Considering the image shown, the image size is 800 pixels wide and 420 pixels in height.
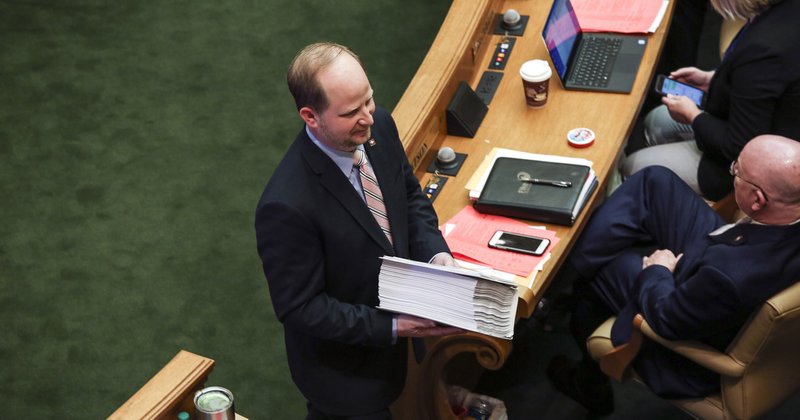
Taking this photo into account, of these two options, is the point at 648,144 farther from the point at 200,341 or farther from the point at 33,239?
the point at 33,239

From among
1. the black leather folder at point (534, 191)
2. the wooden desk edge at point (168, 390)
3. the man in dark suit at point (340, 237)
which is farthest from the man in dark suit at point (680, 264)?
the wooden desk edge at point (168, 390)

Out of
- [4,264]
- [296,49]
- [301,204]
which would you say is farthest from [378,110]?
[296,49]

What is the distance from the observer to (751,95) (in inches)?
132

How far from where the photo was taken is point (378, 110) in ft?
9.11

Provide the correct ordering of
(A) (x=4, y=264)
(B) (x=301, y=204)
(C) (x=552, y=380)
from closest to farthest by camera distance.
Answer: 1. (B) (x=301, y=204)
2. (C) (x=552, y=380)
3. (A) (x=4, y=264)

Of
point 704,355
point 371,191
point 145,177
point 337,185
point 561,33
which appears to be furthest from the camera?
point 145,177

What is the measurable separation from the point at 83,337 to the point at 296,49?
229 cm

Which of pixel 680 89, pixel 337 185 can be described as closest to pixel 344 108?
pixel 337 185

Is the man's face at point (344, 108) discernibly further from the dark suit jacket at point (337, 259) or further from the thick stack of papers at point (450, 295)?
the thick stack of papers at point (450, 295)

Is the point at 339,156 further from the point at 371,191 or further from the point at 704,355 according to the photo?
the point at 704,355

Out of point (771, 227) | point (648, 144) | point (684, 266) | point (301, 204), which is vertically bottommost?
point (648, 144)

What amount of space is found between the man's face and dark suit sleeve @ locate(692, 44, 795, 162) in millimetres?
1524

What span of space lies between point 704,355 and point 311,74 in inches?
58.6

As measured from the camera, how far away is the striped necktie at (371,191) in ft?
8.64
